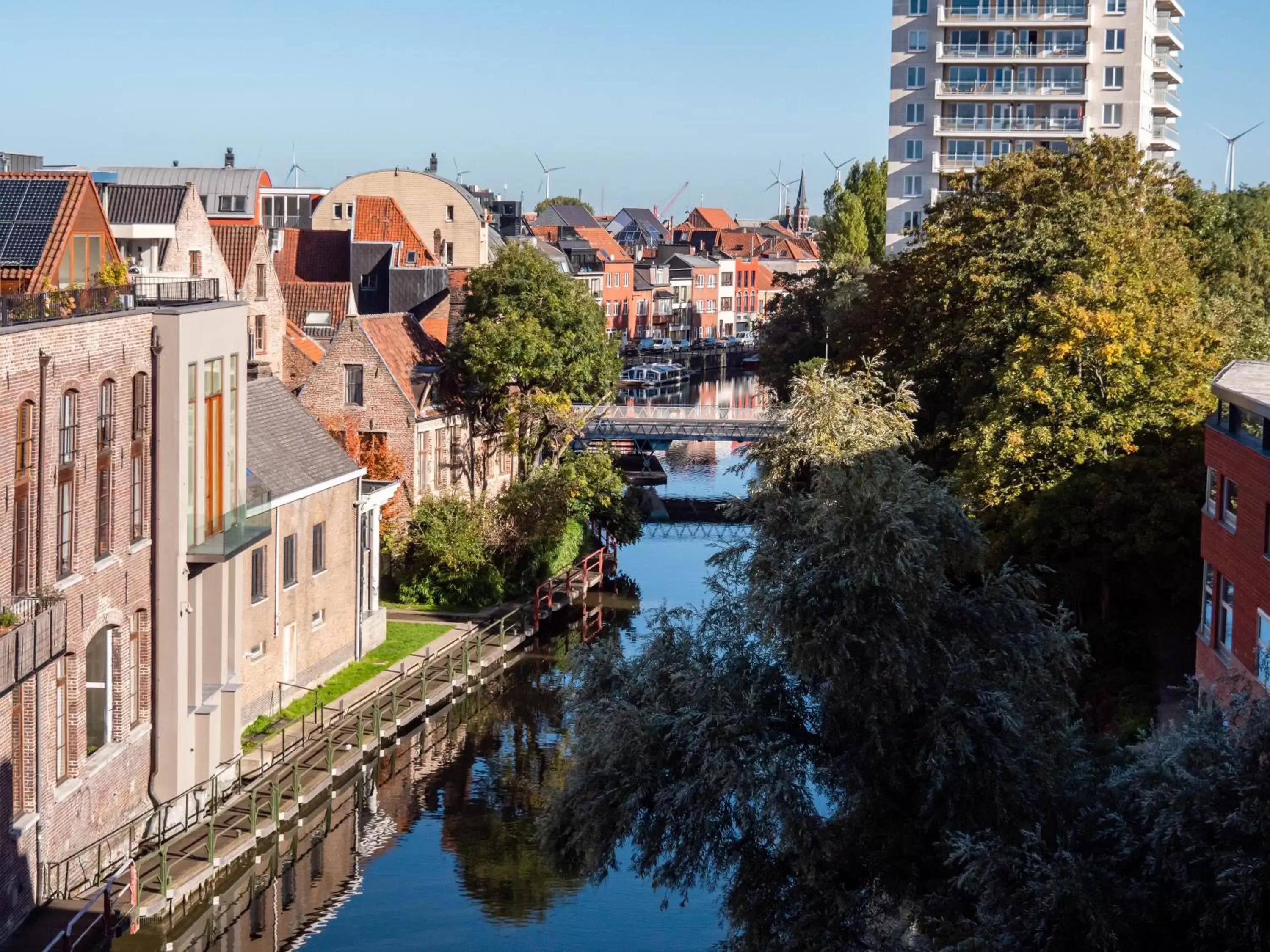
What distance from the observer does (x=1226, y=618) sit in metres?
30.3

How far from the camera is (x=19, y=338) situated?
22000 millimetres

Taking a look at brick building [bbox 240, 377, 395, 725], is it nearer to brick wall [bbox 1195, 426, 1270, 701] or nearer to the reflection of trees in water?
the reflection of trees in water

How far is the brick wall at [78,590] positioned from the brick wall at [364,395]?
2254 centimetres

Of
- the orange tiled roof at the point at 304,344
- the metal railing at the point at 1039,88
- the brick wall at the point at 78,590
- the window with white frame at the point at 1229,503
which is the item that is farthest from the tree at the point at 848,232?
the brick wall at the point at 78,590

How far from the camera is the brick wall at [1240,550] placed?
27734mm

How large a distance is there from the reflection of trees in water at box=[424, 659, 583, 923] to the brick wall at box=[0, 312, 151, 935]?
5.90 meters

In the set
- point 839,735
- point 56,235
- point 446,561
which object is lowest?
point 446,561

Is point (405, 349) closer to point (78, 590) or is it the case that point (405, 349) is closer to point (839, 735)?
point (78, 590)

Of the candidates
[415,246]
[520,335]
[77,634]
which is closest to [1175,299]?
[520,335]

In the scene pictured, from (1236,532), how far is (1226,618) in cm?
178

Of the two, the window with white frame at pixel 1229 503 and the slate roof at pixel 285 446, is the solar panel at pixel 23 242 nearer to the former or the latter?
the slate roof at pixel 285 446

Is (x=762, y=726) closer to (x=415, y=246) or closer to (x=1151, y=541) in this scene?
(x=1151, y=541)

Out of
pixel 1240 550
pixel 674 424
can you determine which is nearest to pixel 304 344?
pixel 674 424

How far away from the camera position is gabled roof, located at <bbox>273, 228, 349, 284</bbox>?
240 ft
